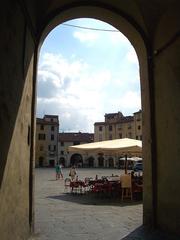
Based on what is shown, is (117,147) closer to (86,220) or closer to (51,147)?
(86,220)

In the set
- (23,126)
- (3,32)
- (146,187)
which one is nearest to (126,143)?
(146,187)

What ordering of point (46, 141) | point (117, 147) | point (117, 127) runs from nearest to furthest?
point (117, 147), point (46, 141), point (117, 127)

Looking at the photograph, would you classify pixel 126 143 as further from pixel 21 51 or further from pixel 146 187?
pixel 21 51

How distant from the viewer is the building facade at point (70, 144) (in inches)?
3428

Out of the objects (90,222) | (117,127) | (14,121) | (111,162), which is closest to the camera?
(14,121)

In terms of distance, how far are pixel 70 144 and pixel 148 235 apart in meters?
84.3

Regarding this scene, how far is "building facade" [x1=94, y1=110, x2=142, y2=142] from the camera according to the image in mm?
80356

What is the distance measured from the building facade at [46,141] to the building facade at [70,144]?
3.07 meters

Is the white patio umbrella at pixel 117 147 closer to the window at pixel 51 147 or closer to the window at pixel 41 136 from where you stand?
the window at pixel 41 136

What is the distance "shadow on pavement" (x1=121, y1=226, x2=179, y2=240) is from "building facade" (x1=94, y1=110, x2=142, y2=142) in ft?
235

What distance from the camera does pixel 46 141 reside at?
84.4 meters

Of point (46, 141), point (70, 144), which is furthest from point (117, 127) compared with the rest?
point (46, 141)

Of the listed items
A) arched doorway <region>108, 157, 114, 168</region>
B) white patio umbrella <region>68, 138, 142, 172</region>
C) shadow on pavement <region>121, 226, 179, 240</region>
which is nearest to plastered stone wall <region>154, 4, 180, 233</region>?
shadow on pavement <region>121, 226, 179, 240</region>

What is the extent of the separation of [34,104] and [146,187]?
309 centimetres
